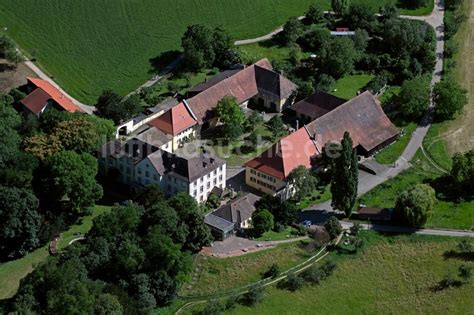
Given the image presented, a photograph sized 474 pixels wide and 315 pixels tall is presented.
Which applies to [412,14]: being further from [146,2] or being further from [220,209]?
[220,209]

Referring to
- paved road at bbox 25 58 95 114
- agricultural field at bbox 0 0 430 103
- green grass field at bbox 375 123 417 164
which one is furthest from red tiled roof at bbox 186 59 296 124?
green grass field at bbox 375 123 417 164

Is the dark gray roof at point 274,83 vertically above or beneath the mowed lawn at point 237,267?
above

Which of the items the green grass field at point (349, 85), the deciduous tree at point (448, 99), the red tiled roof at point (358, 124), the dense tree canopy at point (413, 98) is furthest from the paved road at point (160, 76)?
the deciduous tree at point (448, 99)

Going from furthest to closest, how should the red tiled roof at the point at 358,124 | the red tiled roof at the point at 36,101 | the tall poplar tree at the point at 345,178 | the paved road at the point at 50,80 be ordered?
1. the paved road at the point at 50,80
2. the red tiled roof at the point at 36,101
3. the red tiled roof at the point at 358,124
4. the tall poplar tree at the point at 345,178

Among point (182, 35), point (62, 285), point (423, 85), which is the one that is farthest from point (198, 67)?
point (62, 285)

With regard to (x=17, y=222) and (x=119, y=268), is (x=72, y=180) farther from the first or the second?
(x=119, y=268)

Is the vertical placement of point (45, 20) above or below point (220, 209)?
above

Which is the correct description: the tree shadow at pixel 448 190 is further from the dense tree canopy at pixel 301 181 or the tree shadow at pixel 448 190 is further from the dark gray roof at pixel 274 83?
the dark gray roof at pixel 274 83
